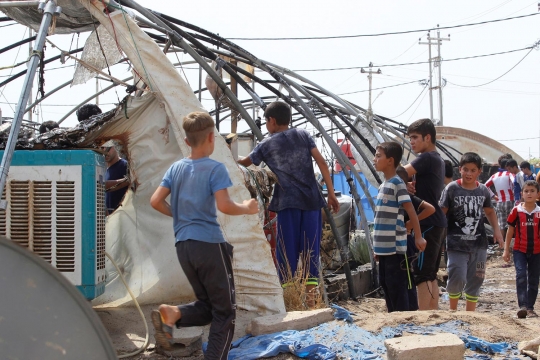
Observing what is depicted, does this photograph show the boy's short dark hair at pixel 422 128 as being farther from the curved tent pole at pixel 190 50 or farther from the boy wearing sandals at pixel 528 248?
the boy wearing sandals at pixel 528 248

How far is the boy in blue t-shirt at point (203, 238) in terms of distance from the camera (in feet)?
12.4

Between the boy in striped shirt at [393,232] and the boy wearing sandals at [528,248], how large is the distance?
2.21 metres

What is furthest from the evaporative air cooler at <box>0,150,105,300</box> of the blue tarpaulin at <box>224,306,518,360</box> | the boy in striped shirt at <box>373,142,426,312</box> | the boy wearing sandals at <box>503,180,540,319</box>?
the boy wearing sandals at <box>503,180,540,319</box>

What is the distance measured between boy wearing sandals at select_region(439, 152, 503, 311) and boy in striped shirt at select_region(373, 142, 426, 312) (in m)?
0.98

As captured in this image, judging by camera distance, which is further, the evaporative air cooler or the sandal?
the evaporative air cooler

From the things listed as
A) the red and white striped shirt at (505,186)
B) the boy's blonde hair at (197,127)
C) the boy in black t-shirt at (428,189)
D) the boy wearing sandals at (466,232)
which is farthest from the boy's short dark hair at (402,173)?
the red and white striped shirt at (505,186)

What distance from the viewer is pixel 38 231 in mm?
4578

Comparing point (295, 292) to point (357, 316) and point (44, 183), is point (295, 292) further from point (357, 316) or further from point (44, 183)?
point (44, 183)

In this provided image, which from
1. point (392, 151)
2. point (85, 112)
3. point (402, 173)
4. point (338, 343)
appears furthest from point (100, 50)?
point (338, 343)

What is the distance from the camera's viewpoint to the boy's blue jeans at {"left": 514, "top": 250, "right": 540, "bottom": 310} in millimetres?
7117

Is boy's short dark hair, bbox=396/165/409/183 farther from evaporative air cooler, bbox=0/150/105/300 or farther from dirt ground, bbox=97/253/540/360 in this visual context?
→ evaporative air cooler, bbox=0/150/105/300

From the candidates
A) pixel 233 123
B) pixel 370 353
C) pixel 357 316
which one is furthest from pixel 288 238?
pixel 233 123

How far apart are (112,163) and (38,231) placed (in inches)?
95.7

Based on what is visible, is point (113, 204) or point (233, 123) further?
point (233, 123)
